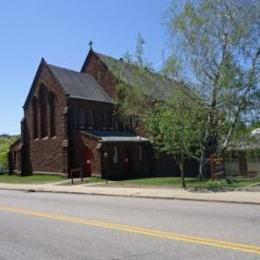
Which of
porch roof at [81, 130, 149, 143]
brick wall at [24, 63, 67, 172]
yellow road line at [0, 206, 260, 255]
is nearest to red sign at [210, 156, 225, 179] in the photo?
yellow road line at [0, 206, 260, 255]

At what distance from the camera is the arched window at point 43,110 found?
139ft

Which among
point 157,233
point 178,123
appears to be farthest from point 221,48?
point 157,233

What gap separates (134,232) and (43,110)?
32526mm

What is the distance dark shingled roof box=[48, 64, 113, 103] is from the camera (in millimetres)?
41000

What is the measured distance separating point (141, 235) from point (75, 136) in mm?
28984

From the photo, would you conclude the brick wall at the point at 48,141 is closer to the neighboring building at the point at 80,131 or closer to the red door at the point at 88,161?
the neighboring building at the point at 80,131

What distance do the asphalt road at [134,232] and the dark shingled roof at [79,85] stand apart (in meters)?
24.8

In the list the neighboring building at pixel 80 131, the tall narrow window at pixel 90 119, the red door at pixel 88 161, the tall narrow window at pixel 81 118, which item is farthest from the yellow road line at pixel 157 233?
the tall narrow window at pixel 90 119

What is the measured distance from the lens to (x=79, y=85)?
42.8 m

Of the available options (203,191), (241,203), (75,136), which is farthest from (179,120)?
(75,136)

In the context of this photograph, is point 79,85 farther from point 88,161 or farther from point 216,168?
point 216,168

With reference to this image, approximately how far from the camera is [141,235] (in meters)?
10.7

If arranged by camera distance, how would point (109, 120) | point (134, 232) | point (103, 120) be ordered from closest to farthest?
point (134, 232) < point (103, 120) < point (109, 120)

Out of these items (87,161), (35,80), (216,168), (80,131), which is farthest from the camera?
(35,80)
